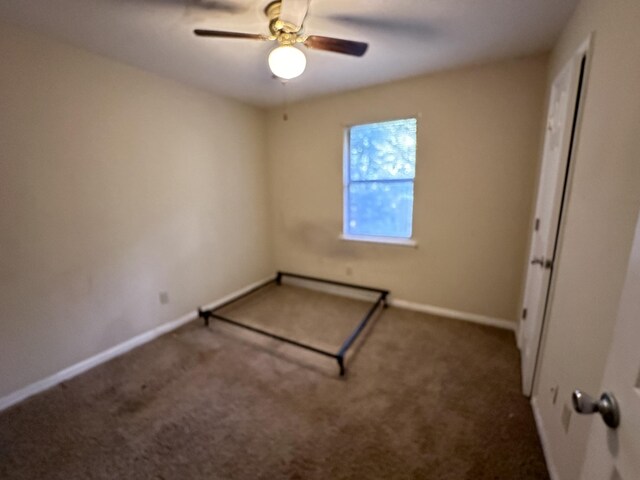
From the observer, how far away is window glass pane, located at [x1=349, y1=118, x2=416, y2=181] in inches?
111

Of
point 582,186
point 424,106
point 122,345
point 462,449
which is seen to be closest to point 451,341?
point 462,449

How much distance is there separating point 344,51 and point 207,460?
236 cm

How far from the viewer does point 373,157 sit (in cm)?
306

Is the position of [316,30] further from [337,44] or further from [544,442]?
[544,442]

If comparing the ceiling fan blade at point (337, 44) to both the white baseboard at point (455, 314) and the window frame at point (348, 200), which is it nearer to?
the window frame at point (348, 200)

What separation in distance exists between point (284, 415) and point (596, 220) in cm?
185

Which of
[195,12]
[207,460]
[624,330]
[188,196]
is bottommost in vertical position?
[207,460]

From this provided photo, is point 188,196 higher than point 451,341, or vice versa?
point 188,196

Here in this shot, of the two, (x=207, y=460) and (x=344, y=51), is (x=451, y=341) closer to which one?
(x=207, y=460)

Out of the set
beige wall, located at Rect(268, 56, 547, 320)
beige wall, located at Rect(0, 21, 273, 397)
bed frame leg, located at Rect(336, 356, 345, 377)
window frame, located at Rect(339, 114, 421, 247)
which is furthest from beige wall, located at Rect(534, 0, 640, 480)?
beige wall, located at Rect(0, 21, 273, 397)

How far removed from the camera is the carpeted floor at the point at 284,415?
141 cm

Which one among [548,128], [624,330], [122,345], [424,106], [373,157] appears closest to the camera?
[624,330]

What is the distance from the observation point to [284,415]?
1.72 metres

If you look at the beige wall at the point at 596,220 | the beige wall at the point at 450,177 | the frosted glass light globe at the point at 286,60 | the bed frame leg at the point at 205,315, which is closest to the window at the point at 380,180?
the beige wall at the point at 450,177
